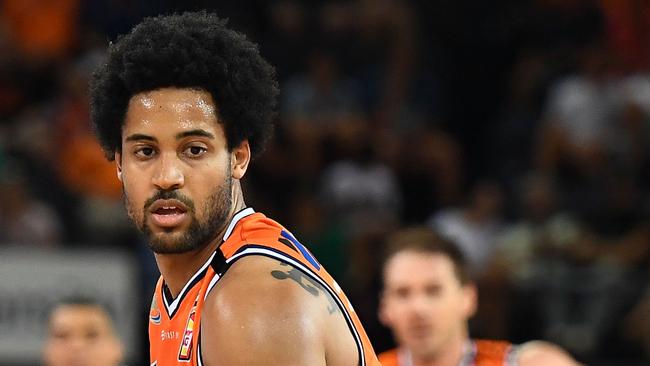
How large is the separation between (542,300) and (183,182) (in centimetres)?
562

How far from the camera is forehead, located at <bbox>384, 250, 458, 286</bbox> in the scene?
17.2ft

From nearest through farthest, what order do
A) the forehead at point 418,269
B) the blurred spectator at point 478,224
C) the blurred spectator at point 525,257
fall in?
the forehead at point 418,269 → the blurred spectator at point 525,257 → the blurred spectator at point 478,224

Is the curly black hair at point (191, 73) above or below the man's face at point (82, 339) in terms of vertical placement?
above

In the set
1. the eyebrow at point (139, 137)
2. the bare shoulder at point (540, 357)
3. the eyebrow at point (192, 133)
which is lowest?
the bare shoulder at point (540, 357)

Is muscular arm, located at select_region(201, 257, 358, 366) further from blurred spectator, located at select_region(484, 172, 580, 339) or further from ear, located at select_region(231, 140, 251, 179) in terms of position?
blurred spectator, located at select_region(484, 172, 580, 339)

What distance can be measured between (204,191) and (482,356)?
2696 mm

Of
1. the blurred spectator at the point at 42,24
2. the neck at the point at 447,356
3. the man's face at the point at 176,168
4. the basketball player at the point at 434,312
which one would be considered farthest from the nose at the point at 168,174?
the blurred spectator at the point at 42,24

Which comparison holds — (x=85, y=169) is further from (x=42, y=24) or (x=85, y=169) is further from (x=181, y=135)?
(x=181, y=135)

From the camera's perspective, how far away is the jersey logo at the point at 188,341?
2836 mm

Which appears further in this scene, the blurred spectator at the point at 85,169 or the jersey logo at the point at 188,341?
the blurred spectator at the point at 85,169

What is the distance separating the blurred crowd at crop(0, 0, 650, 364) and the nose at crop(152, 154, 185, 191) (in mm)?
5094

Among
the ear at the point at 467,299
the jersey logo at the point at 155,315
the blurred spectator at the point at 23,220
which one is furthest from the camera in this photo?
the blurred spectator at the point at 23,220

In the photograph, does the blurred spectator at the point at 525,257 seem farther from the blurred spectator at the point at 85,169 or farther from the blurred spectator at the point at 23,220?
the blurred spectator at the point at 23,220

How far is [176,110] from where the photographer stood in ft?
9.53
